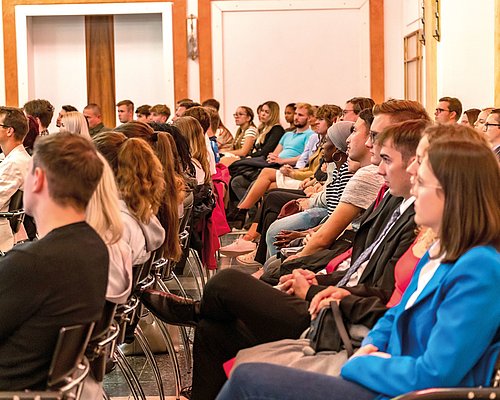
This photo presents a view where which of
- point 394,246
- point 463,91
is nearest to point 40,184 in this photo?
point 394,246

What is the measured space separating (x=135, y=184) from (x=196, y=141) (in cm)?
314

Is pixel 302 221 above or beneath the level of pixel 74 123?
beneath

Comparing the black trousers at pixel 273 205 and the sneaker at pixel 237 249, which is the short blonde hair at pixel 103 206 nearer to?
the sneaker at pixel 237 249

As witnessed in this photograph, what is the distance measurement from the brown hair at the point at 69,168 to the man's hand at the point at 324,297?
1045mm

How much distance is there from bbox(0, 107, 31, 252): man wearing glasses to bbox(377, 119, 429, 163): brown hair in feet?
10.2

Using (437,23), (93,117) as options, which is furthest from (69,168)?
(93,117)

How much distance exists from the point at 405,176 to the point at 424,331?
109 centimetres

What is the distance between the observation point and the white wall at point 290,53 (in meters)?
14.8

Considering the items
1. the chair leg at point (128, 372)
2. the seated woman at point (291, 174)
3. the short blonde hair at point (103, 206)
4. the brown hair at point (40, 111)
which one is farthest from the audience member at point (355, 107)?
the short blonde hair at point (103, 206)

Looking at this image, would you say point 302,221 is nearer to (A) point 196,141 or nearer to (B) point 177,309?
(A) point 196,141

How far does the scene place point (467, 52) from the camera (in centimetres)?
891

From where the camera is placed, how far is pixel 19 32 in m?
14.8

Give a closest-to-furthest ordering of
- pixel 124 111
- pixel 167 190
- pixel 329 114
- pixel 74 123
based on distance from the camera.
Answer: pixel 167 190 < pixel 74 123 < pixel 329 114 < pixel 124 111

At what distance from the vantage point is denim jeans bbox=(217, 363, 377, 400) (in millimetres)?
2430
